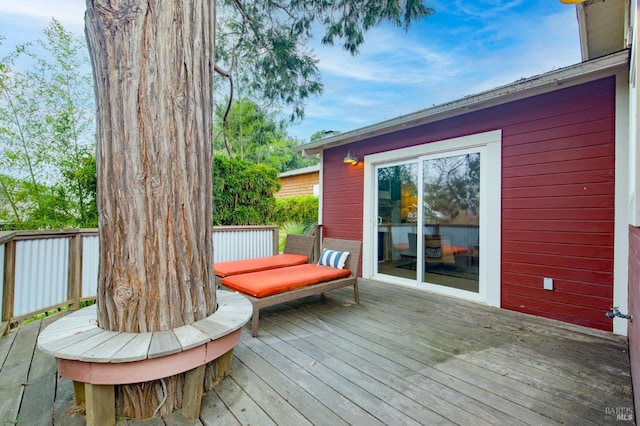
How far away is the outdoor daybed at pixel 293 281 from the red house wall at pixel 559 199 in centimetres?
195

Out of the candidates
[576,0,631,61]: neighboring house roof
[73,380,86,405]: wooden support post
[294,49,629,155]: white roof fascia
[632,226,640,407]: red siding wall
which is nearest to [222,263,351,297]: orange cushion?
[73,380,86,405]: wooden support post

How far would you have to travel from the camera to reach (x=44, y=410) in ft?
5.44

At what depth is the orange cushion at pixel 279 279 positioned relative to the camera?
115 inches

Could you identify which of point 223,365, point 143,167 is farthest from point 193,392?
point 143,167

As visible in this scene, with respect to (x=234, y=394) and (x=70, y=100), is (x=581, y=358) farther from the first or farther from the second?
(x=70, y=100)

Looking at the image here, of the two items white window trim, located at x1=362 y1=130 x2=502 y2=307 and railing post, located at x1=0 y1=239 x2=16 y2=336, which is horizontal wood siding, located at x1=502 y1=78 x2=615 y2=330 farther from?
railing post, located at x1=0 y1=239 x2=16 y2=336

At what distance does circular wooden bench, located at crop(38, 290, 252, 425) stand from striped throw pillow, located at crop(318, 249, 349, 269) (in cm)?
221

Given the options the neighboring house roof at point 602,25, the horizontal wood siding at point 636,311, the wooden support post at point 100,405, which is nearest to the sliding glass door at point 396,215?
the neighboring house roof at point 602,25

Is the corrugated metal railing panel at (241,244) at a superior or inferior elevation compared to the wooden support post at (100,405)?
superior

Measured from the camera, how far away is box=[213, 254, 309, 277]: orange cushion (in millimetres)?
3627

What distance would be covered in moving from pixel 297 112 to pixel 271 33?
48.3 inches

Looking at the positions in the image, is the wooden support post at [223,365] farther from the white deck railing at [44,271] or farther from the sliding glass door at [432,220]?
the sliding glass door at [432,220]

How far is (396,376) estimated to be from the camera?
2.02 meters

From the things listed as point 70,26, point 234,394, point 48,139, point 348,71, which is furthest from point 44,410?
point 348,71
